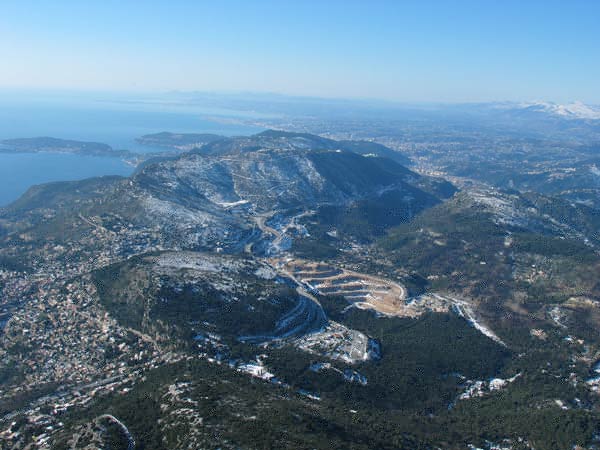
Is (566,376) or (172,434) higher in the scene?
(172,434)

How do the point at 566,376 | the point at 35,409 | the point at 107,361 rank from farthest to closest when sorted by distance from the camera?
the point at 566,376 < the point at 107,361 < the point at 35,409

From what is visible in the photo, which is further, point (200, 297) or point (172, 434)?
point (200, 297)

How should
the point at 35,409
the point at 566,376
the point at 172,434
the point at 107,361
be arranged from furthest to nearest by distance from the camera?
1. the point at 566,376
2. the point at 107,361
3. the point at 35,409
4. the point at 172,434

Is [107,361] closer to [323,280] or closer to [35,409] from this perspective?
[35,409]

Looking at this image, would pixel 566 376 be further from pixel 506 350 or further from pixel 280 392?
pixel 280 392

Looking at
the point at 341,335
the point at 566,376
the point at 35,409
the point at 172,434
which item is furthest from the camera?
the point at 341,335

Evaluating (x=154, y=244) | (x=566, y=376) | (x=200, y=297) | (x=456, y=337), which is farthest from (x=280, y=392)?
(x=154, y=244)

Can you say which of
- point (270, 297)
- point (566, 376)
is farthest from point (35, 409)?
point (566, 376)

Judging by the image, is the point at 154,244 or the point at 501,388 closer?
the point at 501,388

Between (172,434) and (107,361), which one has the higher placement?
(172,434)
